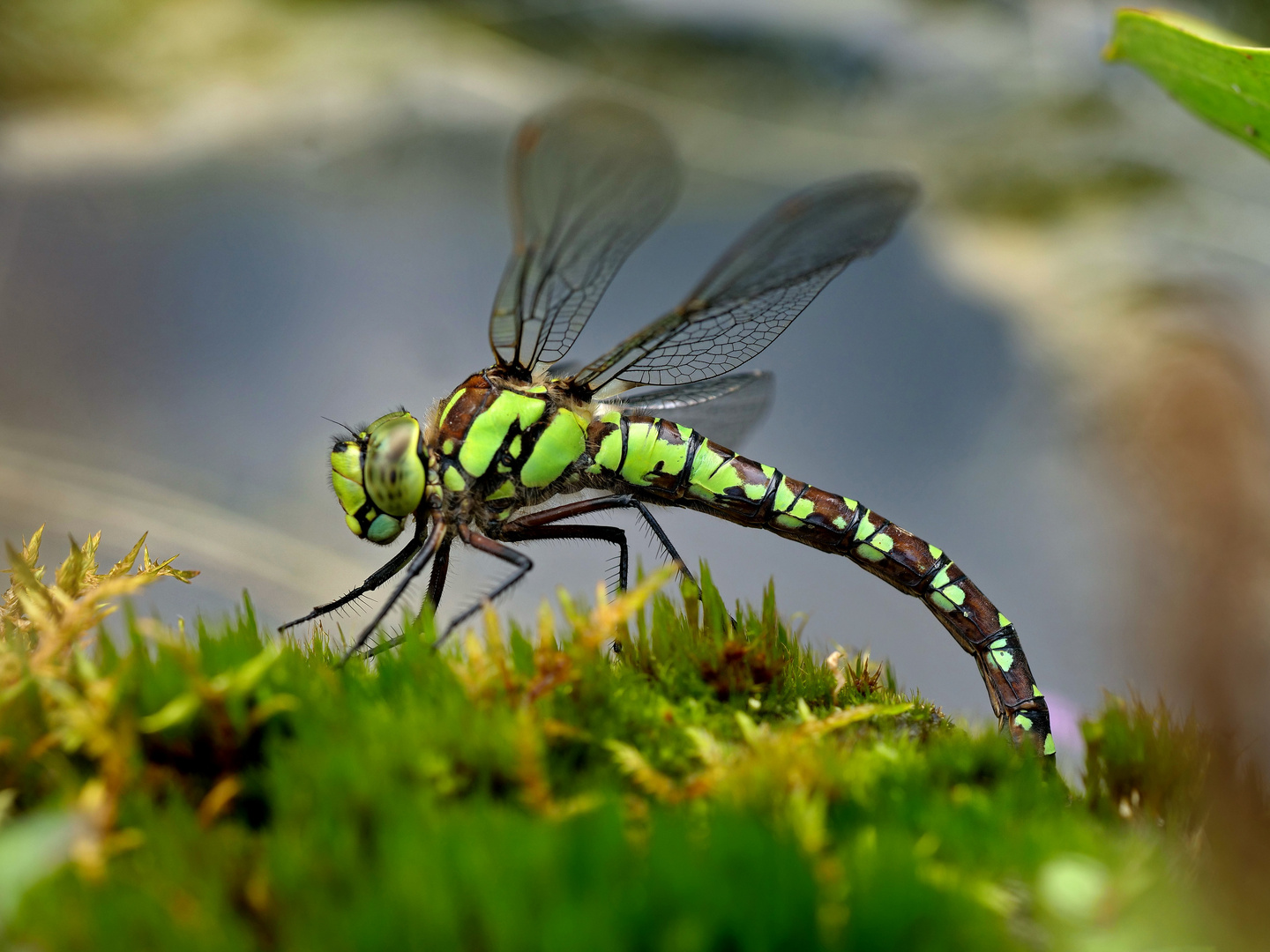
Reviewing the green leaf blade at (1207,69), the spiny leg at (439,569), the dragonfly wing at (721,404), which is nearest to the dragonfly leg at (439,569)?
the spiny leg at (439,569)

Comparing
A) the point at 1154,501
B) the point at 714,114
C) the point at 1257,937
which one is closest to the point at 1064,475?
the point at 1154,501

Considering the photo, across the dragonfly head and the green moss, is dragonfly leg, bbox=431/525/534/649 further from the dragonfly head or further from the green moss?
the green moss

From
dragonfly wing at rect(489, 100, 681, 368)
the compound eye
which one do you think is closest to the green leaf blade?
dragonfly wing at rect(489, 100, 681, 368)

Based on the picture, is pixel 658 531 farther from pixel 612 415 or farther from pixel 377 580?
pixel 377 580

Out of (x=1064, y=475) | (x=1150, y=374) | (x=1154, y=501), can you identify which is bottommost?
(x=1154, y=501)

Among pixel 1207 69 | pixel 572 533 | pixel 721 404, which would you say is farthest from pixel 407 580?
pixel 1207 69

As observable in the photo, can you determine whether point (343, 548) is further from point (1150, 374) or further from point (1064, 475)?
point (1150, 374)

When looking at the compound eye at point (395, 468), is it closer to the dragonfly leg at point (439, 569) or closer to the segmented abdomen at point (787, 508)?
the dragonfly leg at point (439, 569)
